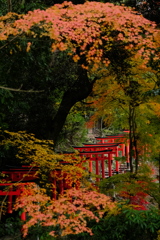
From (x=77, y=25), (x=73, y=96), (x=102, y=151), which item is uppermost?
(x=77, y=25)

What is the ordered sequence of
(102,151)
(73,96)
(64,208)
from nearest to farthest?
(64,208) < (73,96) < (102,151)

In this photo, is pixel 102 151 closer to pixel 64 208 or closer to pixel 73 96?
pixel 73 96

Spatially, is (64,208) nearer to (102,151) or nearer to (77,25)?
(77,25)

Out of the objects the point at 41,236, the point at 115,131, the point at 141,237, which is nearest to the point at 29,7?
the point at 41,236

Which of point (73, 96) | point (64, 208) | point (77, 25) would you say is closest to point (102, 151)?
point (73, 96)

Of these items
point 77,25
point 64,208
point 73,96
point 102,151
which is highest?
point 77,25

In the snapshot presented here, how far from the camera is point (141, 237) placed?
7.22 m

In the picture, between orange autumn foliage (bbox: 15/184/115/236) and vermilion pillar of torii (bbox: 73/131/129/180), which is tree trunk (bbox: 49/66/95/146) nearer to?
vermilion pillar of torii (bbox: 73/131/129/180)

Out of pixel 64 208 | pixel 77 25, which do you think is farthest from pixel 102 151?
pixel 77 25

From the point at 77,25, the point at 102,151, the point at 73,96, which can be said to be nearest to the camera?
the point at 77,25

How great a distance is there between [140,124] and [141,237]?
3.30m

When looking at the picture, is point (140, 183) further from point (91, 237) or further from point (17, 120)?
point (17, 120)

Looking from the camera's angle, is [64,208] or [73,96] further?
[73,96]

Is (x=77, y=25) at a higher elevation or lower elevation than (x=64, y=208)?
higher
